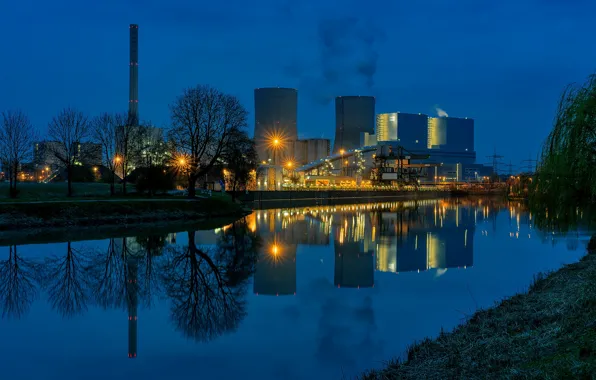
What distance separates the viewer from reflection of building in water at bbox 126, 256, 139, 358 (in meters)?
8.61

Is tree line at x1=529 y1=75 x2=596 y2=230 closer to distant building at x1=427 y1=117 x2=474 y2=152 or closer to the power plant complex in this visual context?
the power plant complex

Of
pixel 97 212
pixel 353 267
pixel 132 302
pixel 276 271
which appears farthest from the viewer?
pixel 97 212

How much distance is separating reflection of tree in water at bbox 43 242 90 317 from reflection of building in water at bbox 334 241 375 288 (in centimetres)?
583

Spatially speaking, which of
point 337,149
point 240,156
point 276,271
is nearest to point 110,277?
point 276,271

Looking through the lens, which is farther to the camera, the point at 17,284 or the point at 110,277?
the point at 110,277

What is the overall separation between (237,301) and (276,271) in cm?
420

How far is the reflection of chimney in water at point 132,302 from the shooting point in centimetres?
860

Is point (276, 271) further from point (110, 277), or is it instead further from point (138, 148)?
point (138, 148)

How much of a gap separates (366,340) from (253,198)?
5077 centimetres

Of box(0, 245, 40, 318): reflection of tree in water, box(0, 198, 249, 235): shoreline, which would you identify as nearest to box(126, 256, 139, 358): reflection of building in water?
box(0, 245, 40, 318): reflection of tree in water

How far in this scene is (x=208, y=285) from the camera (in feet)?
44.7

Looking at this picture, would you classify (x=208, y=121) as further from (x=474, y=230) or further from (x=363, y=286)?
(x=363, y=286)

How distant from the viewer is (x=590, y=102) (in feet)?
25.1

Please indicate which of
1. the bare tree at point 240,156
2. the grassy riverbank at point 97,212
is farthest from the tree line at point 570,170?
the bare tree at point 240,156
